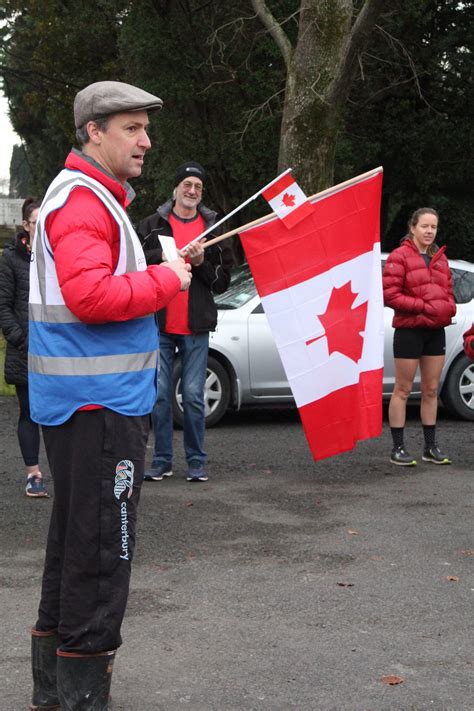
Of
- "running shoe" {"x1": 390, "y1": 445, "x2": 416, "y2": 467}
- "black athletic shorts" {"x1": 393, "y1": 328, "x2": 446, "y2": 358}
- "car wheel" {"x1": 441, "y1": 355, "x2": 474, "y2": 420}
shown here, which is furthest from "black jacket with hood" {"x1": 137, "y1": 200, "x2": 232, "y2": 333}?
"car wheel" {"x1": 441, "y1": 355, "x2": 474, "y2": 420}

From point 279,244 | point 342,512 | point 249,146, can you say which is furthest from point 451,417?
point 249,146

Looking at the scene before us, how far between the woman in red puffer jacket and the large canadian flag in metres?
2.04

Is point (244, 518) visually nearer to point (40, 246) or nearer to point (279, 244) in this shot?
point (279, 244)

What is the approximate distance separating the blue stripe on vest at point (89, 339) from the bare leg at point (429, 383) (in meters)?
5.80

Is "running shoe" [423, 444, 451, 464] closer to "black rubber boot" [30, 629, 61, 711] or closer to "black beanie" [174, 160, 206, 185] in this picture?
"black beanie" [174, 160, 206, 185]

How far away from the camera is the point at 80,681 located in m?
3.74

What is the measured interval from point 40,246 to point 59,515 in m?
0.89

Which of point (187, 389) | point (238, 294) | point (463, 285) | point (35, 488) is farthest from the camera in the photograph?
point (463, 285)

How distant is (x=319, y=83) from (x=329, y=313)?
29.5 ft

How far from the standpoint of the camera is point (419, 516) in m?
7.46

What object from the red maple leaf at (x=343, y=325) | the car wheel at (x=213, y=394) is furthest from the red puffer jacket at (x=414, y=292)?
the car wheel at (x=213, y=394)

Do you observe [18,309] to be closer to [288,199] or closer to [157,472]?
[157,472]

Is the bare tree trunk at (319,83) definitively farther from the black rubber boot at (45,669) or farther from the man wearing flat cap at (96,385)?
the black rubber boot at (45,669)

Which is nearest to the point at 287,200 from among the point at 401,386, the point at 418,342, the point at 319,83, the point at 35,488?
the point at 35,488
